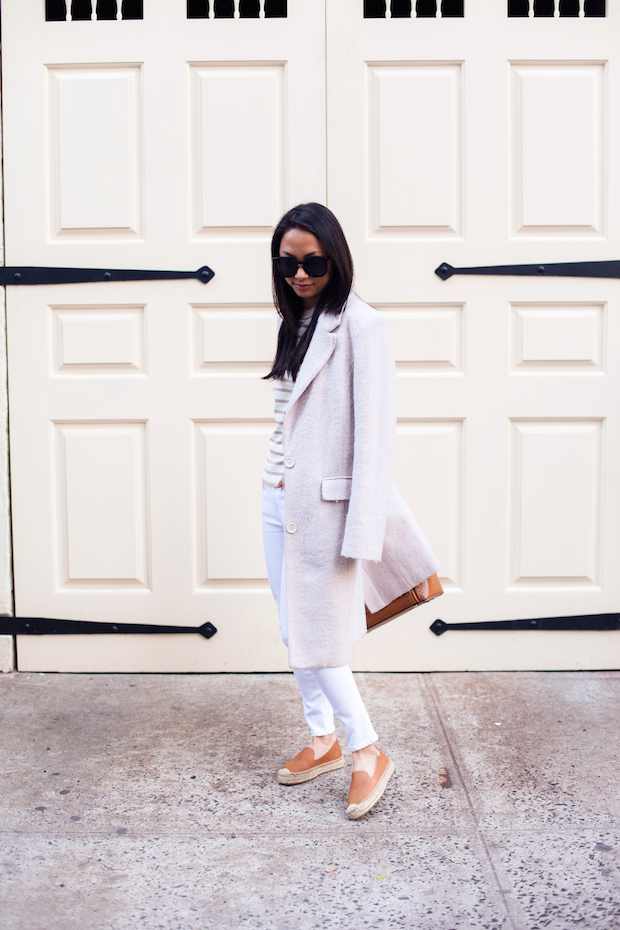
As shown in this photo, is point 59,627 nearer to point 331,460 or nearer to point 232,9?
point 331,460

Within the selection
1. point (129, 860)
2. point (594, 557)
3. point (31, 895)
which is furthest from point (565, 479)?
point (31, 895)

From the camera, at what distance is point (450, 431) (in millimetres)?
3033

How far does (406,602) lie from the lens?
2184 mm

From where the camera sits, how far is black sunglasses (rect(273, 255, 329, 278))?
2023 millimetres

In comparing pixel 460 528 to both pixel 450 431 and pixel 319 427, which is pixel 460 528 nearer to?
pixel 450 431

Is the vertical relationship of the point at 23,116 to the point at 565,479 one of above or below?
above

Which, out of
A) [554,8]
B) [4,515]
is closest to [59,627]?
[4,515]

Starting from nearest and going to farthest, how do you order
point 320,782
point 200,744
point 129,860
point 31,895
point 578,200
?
point 31,895 → point 129,860 → point 320,782 → point 200,744 → point 578,200

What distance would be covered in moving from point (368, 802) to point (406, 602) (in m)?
0.52

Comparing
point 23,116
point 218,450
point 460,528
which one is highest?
point 23,116

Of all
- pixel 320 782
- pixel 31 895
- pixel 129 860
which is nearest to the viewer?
pixel 31 895

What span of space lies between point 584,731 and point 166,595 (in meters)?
1.53

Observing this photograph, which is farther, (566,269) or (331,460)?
(566,269)

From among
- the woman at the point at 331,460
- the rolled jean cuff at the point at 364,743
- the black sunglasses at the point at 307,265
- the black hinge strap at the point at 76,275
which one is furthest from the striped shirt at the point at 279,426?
the black hinge strap at the point at 76,275
